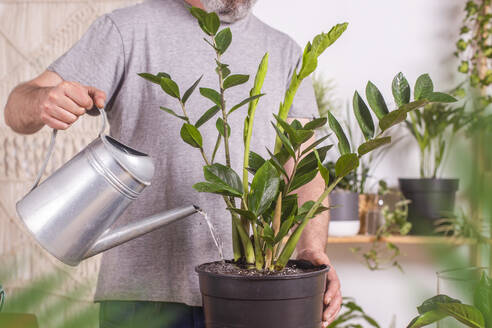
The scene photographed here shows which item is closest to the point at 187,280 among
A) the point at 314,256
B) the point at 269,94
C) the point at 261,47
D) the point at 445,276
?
the point at 314,256

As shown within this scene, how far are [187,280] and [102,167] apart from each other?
1.73 ft

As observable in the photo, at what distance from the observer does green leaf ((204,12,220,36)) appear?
2.09 feet

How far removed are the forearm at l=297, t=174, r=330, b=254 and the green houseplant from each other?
0.35m

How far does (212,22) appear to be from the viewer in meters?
0.65

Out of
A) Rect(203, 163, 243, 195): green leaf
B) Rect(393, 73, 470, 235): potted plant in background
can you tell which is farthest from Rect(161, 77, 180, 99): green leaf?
Rect(393, 73, 470, 235): potted plant in background

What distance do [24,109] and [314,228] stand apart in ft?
1.99

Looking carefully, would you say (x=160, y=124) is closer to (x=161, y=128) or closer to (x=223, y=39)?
(x=161, y=128)

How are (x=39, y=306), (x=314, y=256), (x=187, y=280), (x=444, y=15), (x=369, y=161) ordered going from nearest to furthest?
1. (x=39, y=306)
2. (x=314, y=256)
3. (x=187, y=280)
4. (x=369, y=161)
5. (x=444, y=15)

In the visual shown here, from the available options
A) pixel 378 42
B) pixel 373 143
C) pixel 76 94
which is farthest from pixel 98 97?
pixel 378 42

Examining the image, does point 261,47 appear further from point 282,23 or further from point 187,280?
point 282,23

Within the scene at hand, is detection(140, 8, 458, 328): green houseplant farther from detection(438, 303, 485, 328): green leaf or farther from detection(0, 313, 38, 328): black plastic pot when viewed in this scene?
detection(0, 313, 38, 328): black plastic pot

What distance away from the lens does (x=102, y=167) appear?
644 mm

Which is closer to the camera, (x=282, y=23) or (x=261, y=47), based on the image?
(x=261, y=47)

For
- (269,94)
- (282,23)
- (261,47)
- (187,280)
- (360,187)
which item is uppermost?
(282,23)
